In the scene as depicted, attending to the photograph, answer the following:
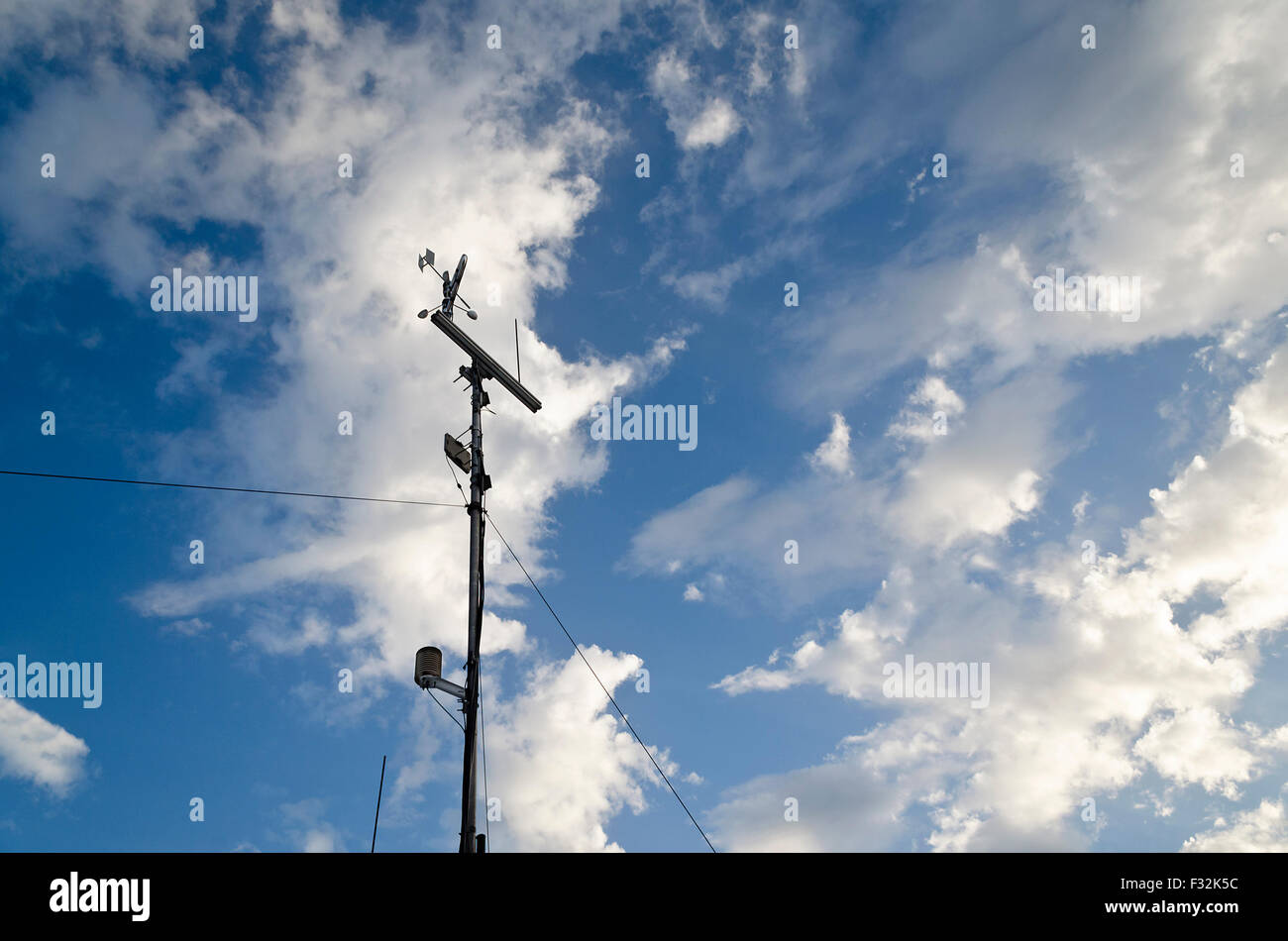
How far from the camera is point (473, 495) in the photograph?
1335 centimetres

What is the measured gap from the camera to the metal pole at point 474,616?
33.6ft

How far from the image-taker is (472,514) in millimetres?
13062

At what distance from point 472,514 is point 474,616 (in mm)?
1898

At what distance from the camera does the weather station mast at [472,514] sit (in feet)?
34.6

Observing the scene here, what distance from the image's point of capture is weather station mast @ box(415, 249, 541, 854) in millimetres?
10555

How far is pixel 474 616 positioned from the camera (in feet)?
39.8

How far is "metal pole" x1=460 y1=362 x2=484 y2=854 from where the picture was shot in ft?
33.6
